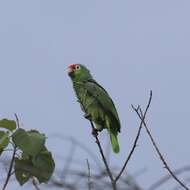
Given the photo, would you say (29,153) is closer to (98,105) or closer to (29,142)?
(29,142)

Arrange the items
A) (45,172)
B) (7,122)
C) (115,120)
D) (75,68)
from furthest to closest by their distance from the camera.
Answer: (75,68) → (115,120) → (7,122) → (45,172)

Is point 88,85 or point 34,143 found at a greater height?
point 88,85

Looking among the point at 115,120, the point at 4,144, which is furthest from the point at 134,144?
the point at 115,120

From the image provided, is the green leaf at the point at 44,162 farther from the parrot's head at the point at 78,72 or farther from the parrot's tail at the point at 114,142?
the parrot's head at the point at 78,72

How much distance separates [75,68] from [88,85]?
0.42 meters

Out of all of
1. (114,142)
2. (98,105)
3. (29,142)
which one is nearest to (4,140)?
(29,142)

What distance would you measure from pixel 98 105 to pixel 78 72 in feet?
2.44

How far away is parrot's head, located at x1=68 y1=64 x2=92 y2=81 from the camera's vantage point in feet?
19.1

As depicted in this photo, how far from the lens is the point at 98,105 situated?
5215 millimetres

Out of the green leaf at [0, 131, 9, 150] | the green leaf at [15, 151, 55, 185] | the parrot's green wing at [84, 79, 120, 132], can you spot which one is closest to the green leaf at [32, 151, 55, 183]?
the green leaf at [15, 151, 55, 185]

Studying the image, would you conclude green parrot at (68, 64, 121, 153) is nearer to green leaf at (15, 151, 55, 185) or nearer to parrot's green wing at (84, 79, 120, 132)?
parrot's green wing at (84, 79, 120, 132)

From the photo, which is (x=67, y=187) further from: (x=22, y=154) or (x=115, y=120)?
(x=115, y=120)

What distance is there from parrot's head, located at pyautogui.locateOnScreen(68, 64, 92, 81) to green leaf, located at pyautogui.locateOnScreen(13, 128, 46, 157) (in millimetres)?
3207

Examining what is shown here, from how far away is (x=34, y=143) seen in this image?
2555 mm
